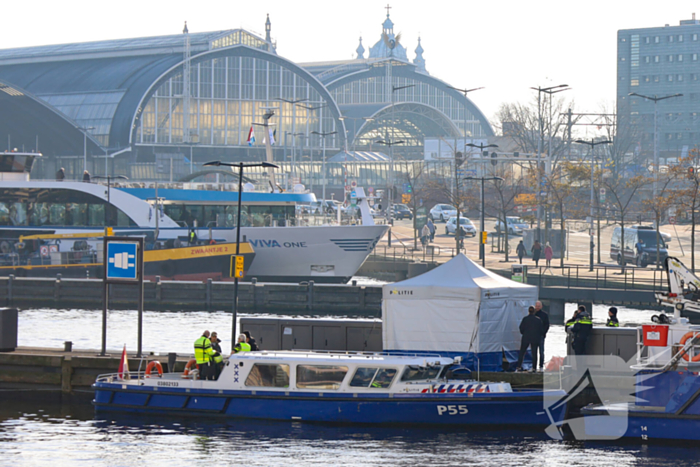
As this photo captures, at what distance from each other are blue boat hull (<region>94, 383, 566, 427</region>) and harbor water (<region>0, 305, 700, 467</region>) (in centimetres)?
25

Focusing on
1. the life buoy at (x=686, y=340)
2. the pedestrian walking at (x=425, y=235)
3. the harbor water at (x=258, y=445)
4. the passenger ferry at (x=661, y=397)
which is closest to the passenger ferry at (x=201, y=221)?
the pedestrian walking at (x=425, y=235)

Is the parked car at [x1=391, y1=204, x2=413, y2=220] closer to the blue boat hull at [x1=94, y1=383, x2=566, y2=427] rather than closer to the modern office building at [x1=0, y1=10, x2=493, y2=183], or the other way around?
the modern office building at [x1=0, y1=10, x2=493, y2=183]

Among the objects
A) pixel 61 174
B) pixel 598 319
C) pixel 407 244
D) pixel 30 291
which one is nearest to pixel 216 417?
pixel 598 319

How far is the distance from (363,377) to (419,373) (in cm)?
132

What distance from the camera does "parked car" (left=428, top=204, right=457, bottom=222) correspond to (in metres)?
93.7

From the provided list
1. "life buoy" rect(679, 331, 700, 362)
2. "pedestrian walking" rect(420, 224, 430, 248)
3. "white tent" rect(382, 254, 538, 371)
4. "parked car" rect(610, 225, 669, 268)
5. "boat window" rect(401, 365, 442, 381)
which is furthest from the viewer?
"pedestrian walking" rect(420, 224, 430, 248)

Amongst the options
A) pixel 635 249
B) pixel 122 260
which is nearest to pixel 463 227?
pixel 635 249

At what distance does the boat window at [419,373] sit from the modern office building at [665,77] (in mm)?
148452

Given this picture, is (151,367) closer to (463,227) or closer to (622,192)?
(463,227)

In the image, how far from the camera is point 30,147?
129 meters

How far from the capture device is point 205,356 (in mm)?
23656

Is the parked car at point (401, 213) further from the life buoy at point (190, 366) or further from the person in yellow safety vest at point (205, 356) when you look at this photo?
the person in yellow safety vest at point (205, 356)

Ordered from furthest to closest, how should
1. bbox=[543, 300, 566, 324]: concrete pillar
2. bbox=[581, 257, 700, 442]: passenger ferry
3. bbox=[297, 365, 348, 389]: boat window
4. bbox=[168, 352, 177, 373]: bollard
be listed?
bbox=[543, 300, 566, 324]: concrete pillar
bbox=[168, 352, 177, 373]: bollard
bbox=[297, 365, 348, 389]: boat window
bbox=[581, 257, 700, 442]: passenger ferry

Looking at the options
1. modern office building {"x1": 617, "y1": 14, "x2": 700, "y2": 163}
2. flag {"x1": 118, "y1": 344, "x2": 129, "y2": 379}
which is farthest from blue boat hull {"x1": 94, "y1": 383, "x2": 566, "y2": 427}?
modern office building {"x1": 617, "y1": 14, "x2": 700, "y2": 163}
